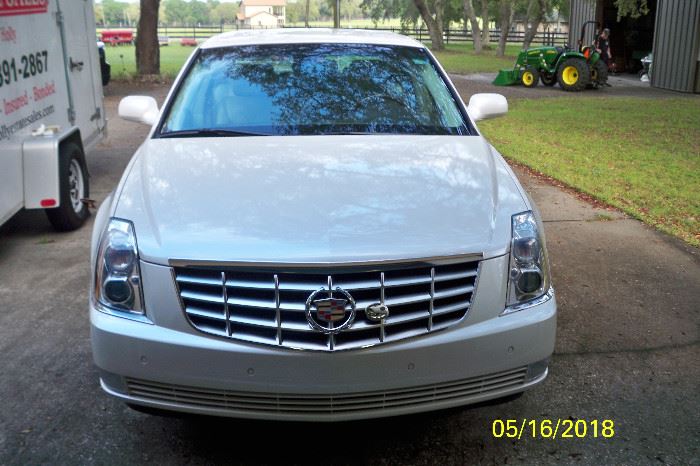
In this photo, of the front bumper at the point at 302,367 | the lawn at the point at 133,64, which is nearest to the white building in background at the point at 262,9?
the lawn at the point at 133,64

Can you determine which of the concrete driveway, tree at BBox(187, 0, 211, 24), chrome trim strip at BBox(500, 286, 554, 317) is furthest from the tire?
tree at BBox(187, 0, 211, 24)

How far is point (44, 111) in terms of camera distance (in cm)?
654

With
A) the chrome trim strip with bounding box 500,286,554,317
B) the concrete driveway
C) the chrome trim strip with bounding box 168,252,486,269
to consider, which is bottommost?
the concrete driveway

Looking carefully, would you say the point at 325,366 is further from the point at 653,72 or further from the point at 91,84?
the point at 653,72

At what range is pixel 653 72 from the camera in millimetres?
21500

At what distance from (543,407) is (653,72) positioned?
67.0 feet

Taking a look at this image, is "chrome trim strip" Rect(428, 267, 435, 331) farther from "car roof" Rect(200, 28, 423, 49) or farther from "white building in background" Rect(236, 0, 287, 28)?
"white building in background" Rect(236, 0, 287, 28)

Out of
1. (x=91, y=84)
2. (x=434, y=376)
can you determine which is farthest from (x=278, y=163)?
(x=91, y=84)

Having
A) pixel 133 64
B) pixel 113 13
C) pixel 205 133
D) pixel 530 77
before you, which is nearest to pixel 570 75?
pixel 530 77

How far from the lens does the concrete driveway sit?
3.17 metres

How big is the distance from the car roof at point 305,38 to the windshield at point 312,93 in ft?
0.21

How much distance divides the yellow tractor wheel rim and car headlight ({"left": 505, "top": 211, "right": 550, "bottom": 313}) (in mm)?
18065
